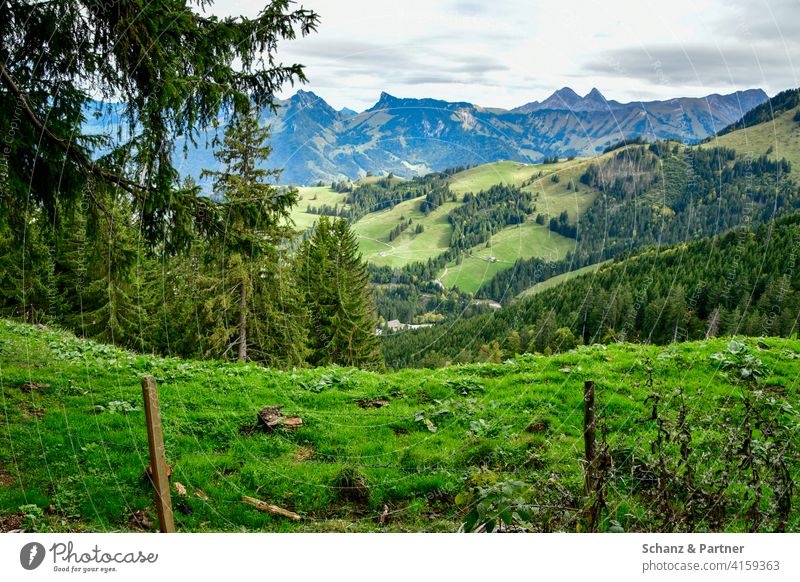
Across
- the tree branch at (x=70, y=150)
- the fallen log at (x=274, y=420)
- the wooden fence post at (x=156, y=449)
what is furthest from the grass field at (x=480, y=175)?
the wooden fence post at (x=156, y=449)

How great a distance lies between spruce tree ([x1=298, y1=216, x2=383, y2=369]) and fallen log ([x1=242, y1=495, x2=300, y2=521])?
811 inches

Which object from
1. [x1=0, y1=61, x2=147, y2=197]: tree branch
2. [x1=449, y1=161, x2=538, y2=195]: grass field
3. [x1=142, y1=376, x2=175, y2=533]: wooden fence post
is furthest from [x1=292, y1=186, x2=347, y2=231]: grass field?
[x1=142, y1=376, x2=175, y2=533]: wooden fence post

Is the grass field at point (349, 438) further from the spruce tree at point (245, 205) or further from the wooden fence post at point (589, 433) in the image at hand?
the spruce tree at point (245, 205)

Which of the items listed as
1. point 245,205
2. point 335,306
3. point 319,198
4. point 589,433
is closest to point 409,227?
point 335,306

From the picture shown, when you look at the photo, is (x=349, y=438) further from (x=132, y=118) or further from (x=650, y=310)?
(x=650, y=310)

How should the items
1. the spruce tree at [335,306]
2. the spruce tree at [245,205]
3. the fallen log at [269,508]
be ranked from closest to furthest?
the fallen log at [269,508], the spruce tree at [245,205], the spruce tree at [335,306]

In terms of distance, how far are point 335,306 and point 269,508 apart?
87.8 feet

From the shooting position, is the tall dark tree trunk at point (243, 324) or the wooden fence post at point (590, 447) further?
the tall dark tree trunk at point (243, 324)

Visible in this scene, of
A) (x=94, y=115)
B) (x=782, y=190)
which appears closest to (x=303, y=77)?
(x=94, y=115)

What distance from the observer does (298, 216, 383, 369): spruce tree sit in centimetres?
2908

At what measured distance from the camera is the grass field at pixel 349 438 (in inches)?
251

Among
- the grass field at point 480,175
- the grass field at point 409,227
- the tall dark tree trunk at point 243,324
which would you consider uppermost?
the grass field at point 480,175
